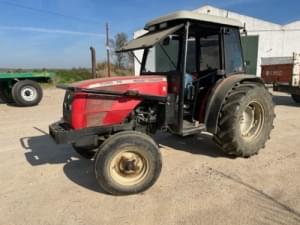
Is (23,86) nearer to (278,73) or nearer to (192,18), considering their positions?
(192,18)

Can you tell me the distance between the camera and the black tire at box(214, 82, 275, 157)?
3816mm

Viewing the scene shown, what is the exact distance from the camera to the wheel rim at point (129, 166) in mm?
3061

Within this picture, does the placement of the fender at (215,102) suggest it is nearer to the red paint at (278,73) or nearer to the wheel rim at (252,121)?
the wheel rim at (252,121)

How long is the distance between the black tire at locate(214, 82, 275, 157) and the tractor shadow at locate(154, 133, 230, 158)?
1.26 ft

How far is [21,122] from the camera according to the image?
7230mm

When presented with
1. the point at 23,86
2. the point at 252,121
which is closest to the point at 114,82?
the point at 252,121

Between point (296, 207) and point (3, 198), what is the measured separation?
3.23m

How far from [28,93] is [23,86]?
0.33 m

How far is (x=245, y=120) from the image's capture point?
4340mm

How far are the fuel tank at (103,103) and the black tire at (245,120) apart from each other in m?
1.21

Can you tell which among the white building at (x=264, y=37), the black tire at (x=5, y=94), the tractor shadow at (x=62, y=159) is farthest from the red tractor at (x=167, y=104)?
the white building at (x=264, y=37)

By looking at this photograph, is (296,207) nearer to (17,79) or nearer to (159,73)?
(159,73)

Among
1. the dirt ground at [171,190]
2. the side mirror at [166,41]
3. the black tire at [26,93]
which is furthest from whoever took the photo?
the black tire at [26,93]

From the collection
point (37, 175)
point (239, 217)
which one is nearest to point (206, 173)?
point (239, 217)
